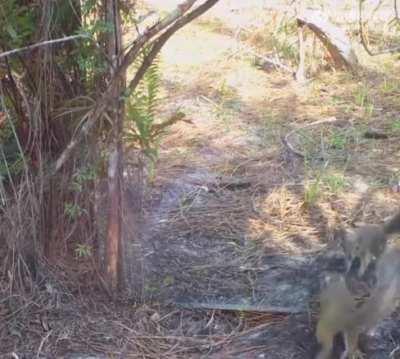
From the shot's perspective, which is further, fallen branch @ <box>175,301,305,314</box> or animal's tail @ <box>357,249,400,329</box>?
fallen branch @ <box>175,301,305,314</box>

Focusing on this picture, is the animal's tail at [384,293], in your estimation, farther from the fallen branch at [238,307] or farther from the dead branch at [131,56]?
the dead branch at [131,56]

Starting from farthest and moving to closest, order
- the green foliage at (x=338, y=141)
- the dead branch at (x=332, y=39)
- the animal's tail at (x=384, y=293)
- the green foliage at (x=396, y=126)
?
the dead branch at (x=332, y=39) < the green foliage at (x=396, y=126) < the green foliage at (x=338, y=141) < the animal's tail at (x=384, y=293)

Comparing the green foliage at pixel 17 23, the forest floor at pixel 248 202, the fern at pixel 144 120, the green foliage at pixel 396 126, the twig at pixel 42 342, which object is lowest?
the twig at pixel 42 342

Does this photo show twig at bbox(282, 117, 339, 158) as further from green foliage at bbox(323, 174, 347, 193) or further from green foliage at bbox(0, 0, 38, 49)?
green foliage at bbox(0, 0, 38, 49)

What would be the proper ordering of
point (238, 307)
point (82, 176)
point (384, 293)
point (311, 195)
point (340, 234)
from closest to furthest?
1. point (384, 293)
2. point (82, 176)
3. point (238, 307)
4. point (340, 234)
5. point (311, 195)

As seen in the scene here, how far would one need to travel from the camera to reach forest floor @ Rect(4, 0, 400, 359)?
266cm

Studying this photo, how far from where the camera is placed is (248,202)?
3752mm

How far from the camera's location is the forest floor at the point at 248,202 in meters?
2.66

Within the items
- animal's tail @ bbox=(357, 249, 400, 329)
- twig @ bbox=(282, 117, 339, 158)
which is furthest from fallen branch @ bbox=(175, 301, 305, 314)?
twig @ bbox=(282, 117, 339, 158)

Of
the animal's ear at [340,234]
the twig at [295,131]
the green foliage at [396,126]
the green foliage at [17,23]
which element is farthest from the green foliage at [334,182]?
the green foliage at [17,23]

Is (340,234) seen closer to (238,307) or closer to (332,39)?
(238,307)

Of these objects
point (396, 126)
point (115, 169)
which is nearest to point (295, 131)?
point (396, 126)

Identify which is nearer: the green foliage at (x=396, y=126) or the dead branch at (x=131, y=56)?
the dead branch at (x=131, y=56)

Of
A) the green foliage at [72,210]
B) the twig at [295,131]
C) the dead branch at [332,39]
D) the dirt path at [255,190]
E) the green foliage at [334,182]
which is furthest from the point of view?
the dead branch at [332,39]
